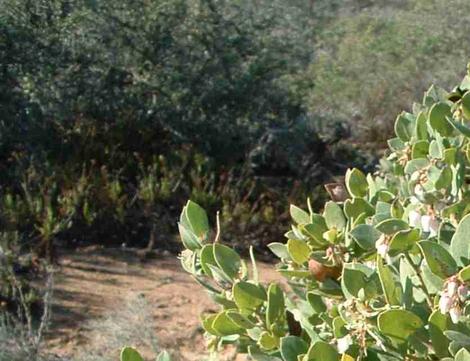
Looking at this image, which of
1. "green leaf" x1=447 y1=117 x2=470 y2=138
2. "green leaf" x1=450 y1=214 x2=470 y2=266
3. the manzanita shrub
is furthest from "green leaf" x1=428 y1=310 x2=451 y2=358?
"green leaf" x1=447 y1=117 x2=470 y2=138

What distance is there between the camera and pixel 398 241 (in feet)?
6.30

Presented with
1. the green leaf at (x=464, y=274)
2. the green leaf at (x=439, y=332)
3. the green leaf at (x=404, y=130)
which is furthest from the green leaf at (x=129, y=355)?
the green leaf at (x=404, y=130)

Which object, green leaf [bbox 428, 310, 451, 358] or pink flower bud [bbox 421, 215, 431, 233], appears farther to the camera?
pink flower bud [bbox 421, 215, 431, 233]

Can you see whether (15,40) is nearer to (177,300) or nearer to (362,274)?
(177,300)

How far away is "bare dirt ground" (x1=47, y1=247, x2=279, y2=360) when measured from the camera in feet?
19.1

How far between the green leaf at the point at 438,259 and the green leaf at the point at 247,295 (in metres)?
0.41

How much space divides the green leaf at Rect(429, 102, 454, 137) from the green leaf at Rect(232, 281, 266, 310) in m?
0.53

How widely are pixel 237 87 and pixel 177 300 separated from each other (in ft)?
8.96

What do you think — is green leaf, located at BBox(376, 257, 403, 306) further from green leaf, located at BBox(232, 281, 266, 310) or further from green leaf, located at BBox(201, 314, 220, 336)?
green leaf, located at BBox(201, 314, 220, 336)

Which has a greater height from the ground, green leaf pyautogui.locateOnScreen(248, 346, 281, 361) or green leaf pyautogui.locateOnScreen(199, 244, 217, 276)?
green leaf pyautogui.locateOnScreen(199, 244, 217, 276)

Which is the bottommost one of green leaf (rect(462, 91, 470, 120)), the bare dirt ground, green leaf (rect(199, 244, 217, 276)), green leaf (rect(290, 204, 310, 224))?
the bare dirt ground

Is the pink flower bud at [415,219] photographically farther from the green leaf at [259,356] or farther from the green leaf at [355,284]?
the green leaf at [259,356]

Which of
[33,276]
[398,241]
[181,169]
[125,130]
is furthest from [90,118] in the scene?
[398,241]

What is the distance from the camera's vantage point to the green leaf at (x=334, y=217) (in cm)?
215
